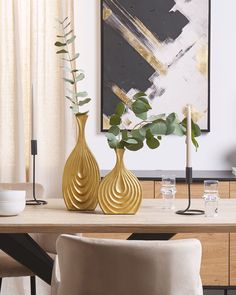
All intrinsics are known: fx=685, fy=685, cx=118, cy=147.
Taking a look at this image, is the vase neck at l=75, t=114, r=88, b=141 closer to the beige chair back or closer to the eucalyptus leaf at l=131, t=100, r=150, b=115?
the eucalyptus leaf at l=131, t=100, r=150, b=115

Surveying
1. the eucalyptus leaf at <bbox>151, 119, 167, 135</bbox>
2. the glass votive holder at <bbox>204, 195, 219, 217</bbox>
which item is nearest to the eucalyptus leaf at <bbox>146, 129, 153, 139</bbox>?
the eucalyptus leaf at <bbox>151, 119, 167, 135</bbox>

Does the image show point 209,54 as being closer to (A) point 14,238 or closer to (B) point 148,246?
(A) point 14,238

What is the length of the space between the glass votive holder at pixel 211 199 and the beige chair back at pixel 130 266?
2.02 feet

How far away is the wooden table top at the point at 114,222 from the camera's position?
2.48 metres

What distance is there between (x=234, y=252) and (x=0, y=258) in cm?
155

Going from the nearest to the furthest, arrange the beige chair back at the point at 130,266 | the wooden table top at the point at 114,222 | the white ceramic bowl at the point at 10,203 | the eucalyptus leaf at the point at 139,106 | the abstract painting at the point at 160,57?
1. the beige chair back at the point at 130,266
2. the wooden table top at the point at 114,222
3. the white ceramic bowl at the point at 10,203
4. the eucalyptus leaf at the point at 139,106
5. the abstract painting at the point at 160,57

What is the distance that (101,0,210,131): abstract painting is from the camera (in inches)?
189

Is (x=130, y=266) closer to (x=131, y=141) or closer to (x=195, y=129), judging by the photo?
(x=131, y=141)

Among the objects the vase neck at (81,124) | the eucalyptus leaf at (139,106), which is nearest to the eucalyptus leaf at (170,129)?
the eucalyptus leaf at (139,106)

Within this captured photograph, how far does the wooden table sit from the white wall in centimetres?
171

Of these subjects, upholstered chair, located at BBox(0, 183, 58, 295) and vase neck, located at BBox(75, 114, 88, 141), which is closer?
vase neck, located at BBox(75, 114, 88, 141)

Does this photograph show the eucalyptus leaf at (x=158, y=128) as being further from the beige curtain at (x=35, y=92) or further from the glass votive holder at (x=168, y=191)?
the beige curtain at (x=35, y=92)

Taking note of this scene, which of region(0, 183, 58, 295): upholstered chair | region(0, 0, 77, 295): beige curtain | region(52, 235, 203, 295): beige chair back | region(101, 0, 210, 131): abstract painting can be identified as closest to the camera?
region(52, 235, 203, 295): beige chair back

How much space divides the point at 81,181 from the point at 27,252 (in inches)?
14.6
